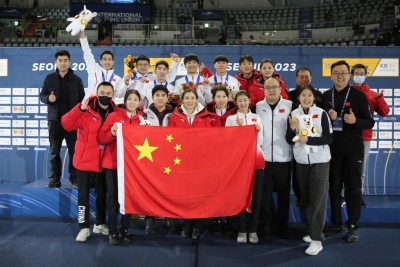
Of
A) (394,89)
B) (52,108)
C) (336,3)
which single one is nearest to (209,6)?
(336,3)

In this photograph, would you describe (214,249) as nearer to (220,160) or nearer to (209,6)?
(220,160)

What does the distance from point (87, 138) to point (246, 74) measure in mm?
2084

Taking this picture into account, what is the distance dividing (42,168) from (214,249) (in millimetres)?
3971

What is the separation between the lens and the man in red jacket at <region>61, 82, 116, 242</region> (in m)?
3.77

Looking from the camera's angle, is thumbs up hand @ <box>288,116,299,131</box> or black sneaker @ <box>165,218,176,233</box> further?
black sneaker @ <box>165,218,176,233</box>

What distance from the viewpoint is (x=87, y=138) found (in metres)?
3.78

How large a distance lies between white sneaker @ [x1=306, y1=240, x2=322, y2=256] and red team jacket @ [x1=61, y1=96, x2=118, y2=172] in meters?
2.29

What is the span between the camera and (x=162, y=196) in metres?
3.79

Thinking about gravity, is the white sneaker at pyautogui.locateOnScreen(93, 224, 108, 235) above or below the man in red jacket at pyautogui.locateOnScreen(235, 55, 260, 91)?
below

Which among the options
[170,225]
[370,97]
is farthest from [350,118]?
[170,225]

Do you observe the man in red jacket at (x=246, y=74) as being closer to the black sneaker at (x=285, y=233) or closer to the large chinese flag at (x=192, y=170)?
the large chinese flag at (x=192, y=170)

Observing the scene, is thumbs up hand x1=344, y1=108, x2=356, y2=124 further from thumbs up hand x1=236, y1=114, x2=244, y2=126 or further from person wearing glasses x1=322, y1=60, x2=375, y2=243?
thumbs up hand x1=236, y1=114, x2=244, y2=126

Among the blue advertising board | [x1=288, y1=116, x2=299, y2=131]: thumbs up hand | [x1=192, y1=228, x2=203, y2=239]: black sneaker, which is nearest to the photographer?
[x1=288, y1=116, x2=299, y2=131]: thumbs up hand

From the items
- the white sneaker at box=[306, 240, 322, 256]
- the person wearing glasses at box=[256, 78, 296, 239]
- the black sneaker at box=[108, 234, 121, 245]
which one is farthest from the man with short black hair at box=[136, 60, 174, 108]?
the white sneaker at box=[306, 240, 322, 256]
